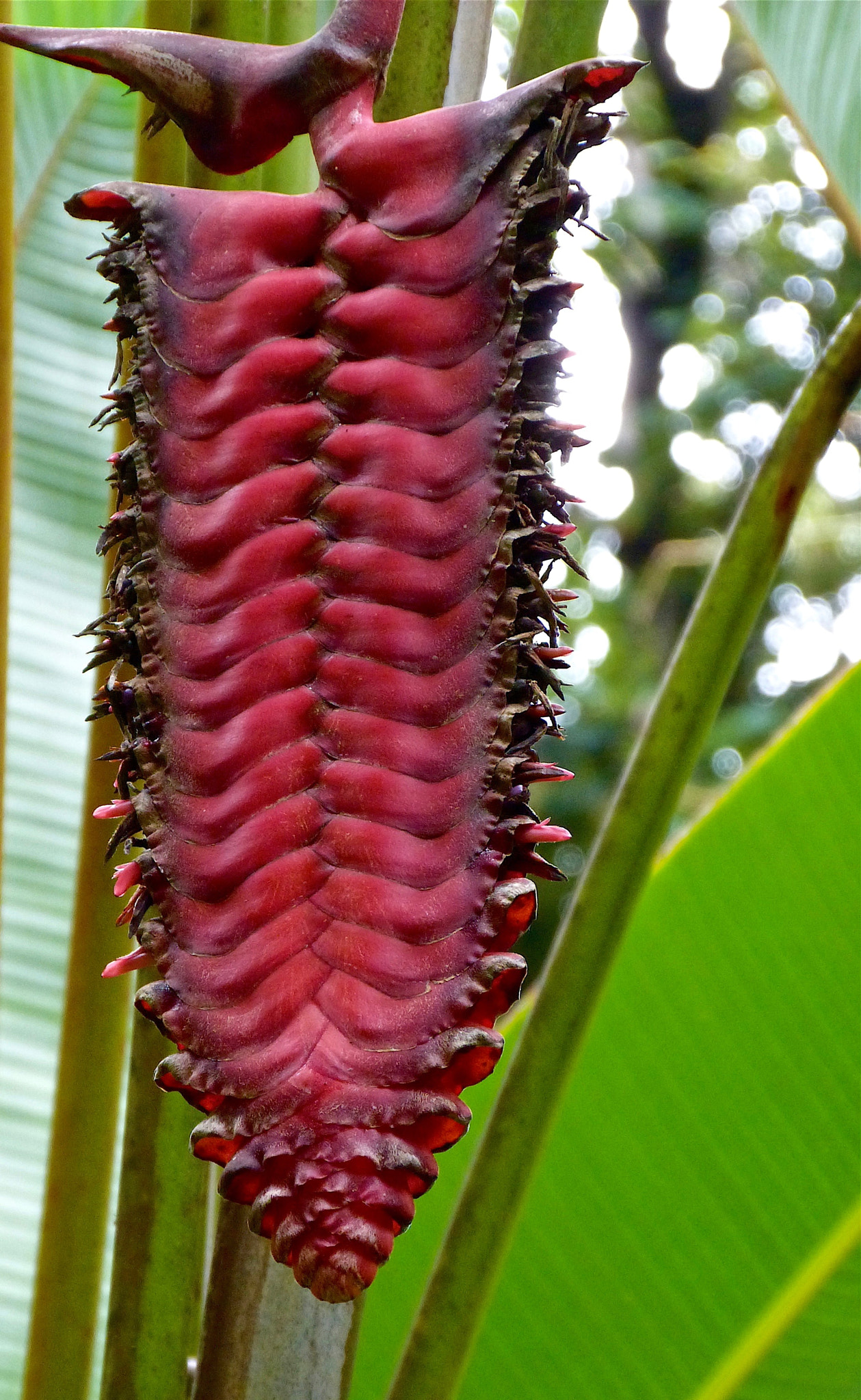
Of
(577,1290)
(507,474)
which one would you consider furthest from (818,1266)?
(507,474)

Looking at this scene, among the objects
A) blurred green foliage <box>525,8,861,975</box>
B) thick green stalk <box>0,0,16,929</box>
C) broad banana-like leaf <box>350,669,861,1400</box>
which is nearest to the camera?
thick green stalk <box>0,0,16,929</box>

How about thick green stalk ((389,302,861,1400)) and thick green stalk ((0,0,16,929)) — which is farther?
thick green stalk ((0,0,16,929))

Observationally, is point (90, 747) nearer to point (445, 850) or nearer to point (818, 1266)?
point (445, 850)

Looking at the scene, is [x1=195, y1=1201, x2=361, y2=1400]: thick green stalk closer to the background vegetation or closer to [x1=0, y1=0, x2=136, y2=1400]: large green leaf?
the background vegetation

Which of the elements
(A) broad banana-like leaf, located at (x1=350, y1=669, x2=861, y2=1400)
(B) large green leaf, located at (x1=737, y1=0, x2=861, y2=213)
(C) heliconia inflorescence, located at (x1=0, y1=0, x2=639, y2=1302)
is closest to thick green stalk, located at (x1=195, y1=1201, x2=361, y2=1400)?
(C) heliconia inflorescence, located at (x1=0, y1=0, x2=639, y2=1302)

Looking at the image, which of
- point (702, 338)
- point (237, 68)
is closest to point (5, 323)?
point (237, 68)

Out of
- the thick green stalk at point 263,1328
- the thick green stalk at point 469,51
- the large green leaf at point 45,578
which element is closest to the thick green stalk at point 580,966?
the thick green stalk at point 263,1328
